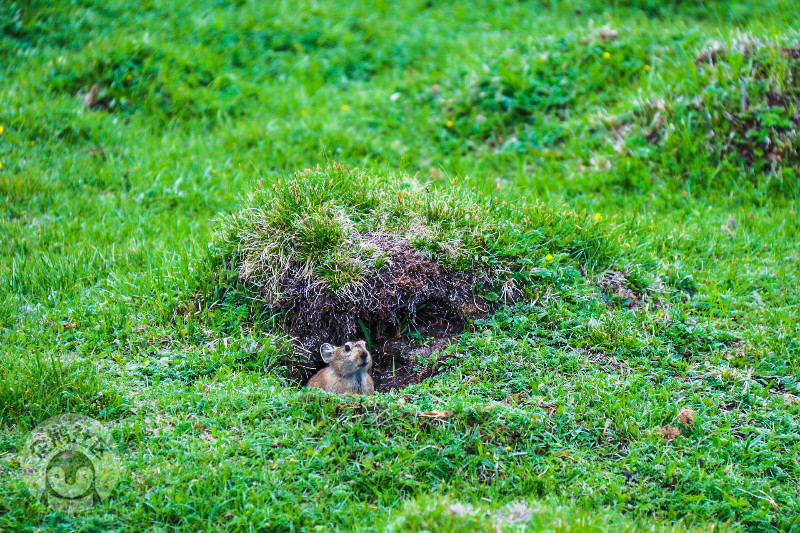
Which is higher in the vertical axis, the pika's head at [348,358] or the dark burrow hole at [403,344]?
the pika's head at [348,358]

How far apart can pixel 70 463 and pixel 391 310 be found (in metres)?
2.42

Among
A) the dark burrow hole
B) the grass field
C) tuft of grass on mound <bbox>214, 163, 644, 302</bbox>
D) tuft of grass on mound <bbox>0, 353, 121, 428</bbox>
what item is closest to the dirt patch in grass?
the grass field

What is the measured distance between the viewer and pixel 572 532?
3.22 meters

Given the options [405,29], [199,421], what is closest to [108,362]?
[199,421]

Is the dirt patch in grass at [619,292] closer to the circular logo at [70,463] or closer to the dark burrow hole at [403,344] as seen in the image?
the dark burrow hole at [403,344]

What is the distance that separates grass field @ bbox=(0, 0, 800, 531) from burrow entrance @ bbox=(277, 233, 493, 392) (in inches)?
2.4

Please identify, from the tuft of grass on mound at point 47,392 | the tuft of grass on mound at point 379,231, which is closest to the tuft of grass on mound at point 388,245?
the tuft of grass on mound at point 379,231

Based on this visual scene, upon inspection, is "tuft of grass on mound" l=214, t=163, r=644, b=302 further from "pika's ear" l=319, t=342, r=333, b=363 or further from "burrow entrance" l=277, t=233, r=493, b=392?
"pika's ear" l=319, t=342, r=333, b=363

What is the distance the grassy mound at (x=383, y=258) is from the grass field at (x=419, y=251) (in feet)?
0.10

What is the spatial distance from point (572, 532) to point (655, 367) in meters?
1.93

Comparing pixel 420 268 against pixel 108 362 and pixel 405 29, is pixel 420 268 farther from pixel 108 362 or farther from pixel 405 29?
pixel 405 29

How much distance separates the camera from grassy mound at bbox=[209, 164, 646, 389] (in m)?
5.00

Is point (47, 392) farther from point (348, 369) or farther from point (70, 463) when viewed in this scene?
point (348, 369)

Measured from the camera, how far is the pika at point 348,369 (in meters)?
4.59
